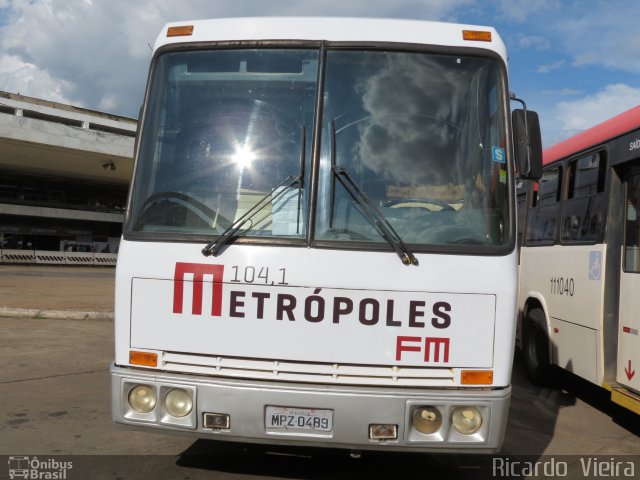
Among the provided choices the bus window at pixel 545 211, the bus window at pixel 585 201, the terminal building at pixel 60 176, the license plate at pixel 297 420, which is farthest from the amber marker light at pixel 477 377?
the terminal building at pixel 60 176

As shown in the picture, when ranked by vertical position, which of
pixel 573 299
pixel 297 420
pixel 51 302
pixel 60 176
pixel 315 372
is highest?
pixel 60 176

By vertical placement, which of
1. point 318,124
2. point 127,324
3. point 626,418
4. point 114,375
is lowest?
point 626,418

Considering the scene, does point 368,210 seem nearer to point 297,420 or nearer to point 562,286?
point 297,420

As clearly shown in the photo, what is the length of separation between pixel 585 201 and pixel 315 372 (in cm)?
449

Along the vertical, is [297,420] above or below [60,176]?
below

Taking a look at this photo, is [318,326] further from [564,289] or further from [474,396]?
[564,289]

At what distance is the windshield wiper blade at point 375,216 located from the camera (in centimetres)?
368

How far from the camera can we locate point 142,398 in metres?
3.77

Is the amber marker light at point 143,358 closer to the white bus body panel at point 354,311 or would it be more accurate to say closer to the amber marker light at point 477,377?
the white bus body panel at point 354,311

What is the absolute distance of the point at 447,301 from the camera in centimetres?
364

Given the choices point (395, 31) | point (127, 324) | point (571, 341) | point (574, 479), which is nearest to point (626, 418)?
point (571, 341)

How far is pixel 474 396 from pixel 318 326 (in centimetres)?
100

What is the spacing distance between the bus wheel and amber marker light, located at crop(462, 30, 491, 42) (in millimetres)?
4682

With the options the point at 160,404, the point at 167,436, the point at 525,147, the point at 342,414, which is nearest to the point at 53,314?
the point at 167,436
